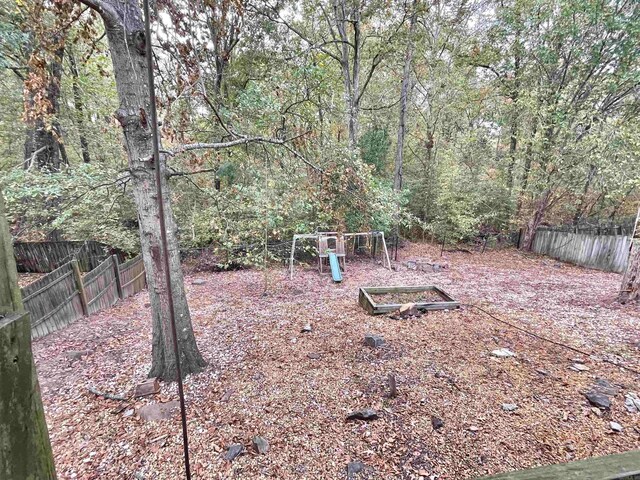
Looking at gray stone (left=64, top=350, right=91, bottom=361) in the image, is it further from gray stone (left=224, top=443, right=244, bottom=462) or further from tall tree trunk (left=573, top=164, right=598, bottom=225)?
tall tree trunk (left=573, top=164, right=598, bottom=225)

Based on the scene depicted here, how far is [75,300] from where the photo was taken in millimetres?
3947

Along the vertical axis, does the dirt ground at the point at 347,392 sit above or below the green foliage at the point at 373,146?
below

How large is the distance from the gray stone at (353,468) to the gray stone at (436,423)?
62 cm

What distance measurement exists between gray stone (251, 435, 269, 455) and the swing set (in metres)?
4.26

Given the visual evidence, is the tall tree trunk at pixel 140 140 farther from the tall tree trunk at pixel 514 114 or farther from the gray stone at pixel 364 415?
the tall tree trunk at pixel 514 114

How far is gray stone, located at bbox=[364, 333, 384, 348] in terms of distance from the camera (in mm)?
3078

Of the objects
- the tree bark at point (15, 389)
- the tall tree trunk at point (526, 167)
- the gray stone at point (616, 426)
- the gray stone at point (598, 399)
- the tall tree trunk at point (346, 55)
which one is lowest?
the gray stone at point (616, 426)

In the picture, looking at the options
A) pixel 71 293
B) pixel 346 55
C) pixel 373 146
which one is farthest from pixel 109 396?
pixel 346 55

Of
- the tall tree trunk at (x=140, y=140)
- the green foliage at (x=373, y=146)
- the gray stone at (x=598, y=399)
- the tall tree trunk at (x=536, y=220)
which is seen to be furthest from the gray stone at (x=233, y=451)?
the tall tree trunk at (x=536, y=220)

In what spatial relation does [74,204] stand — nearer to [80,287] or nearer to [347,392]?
[80,287]

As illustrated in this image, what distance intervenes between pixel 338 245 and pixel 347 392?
4720mm

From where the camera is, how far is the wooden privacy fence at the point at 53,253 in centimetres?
636

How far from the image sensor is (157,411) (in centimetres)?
217

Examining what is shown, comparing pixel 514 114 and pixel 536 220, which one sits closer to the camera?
pixel 514 114
